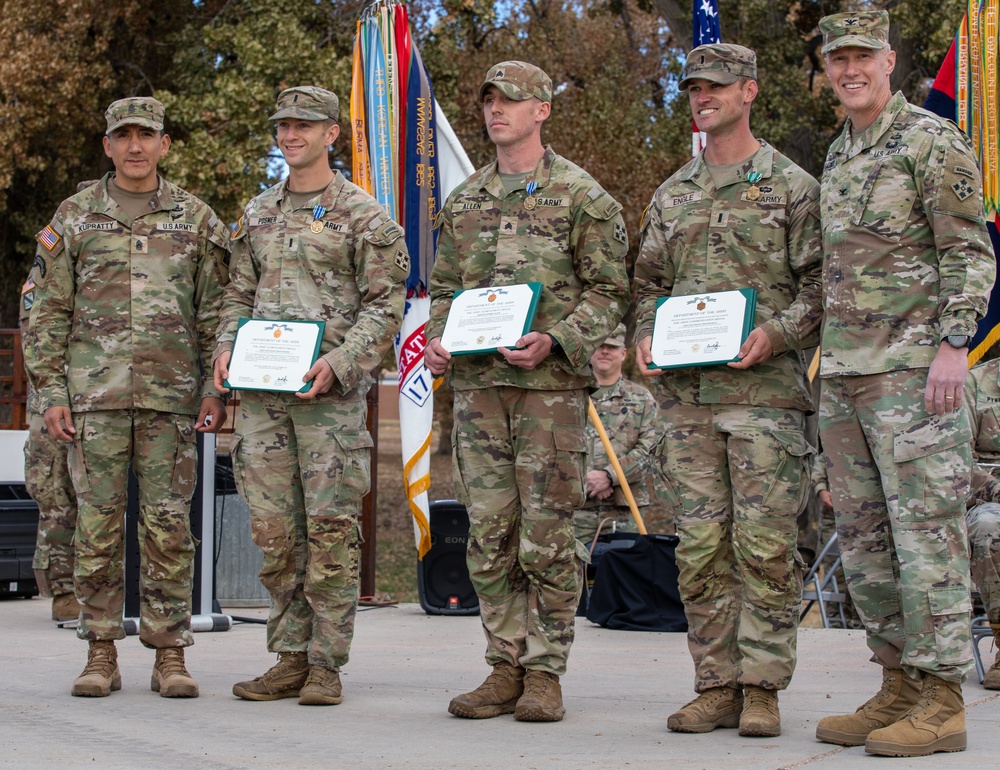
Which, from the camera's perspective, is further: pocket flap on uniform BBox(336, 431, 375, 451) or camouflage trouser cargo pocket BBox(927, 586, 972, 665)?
pocket flap on uniform BBox(336, 431, 375, 451)

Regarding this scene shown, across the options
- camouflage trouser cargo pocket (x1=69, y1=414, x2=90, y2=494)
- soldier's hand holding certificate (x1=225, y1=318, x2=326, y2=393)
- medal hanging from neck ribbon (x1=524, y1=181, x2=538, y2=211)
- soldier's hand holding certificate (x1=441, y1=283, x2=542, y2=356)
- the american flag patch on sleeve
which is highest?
medal hanging from neck ribbon (x1=524, y1=181, x2=538, y2=211)

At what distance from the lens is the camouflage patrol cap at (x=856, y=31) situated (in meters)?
4.60

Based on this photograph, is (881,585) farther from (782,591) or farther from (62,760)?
(62,760)

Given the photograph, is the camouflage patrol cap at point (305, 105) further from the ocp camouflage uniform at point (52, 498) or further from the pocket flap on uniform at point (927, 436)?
the ocp camouflage uniform at point (52, 498)

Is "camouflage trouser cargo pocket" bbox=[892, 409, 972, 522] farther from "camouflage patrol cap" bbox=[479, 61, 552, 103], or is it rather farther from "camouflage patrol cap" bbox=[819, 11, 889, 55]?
"camouflage patrol cap" bbox=[479, 61, 552, 103]

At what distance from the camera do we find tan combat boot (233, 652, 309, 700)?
219 inches

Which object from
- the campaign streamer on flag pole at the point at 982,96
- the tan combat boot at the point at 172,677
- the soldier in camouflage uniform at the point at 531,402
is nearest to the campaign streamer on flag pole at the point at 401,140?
the tan combat boot at the point at 172,677

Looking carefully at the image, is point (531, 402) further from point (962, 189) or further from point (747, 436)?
point (962, 189)

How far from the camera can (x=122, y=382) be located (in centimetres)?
569

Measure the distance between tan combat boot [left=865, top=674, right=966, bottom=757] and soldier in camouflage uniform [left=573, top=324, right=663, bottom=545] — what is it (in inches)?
183

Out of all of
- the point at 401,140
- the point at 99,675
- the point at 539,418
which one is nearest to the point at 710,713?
the point at 539,418

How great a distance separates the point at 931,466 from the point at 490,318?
174cm

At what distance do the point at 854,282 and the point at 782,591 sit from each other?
3.70 ft

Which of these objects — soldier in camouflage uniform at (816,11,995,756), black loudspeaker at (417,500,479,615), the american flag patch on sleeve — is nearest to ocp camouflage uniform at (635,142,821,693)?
soldier in camouflage uniform at (816,11,995,756)
